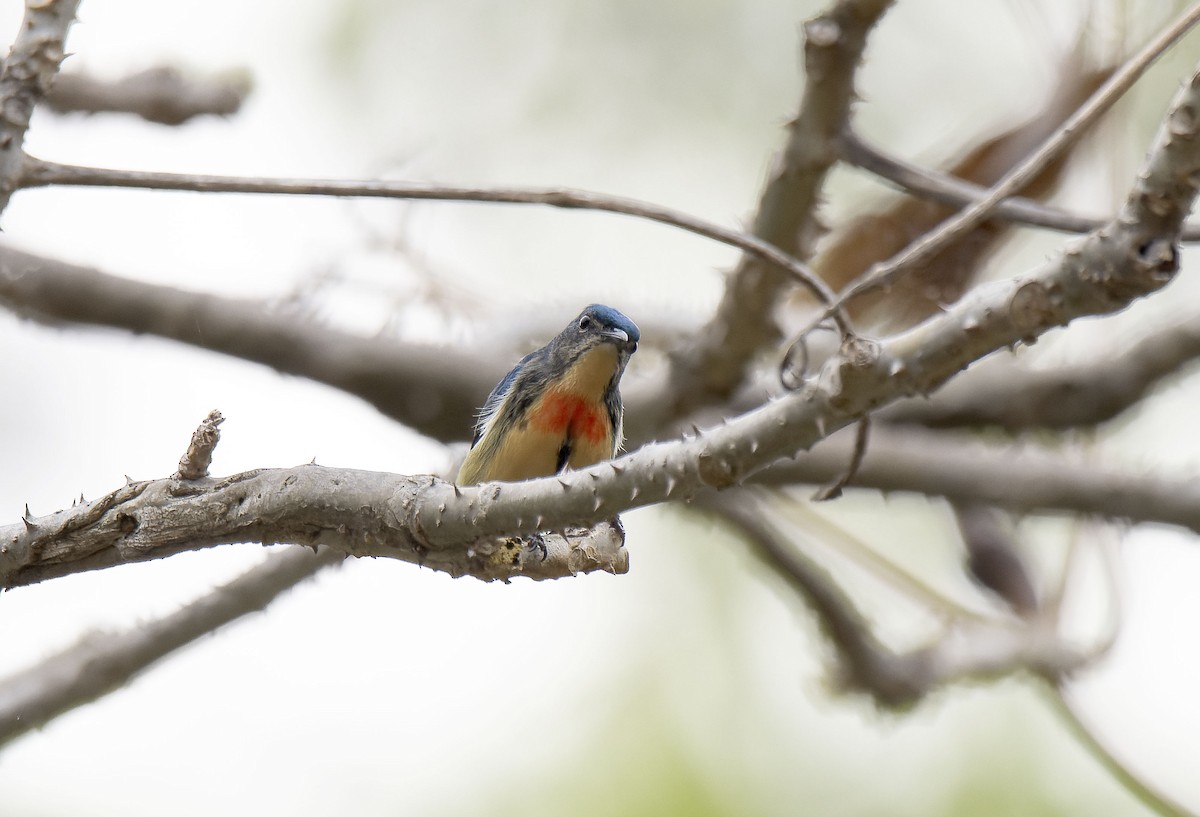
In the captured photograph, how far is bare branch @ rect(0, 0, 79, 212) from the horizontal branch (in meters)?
0.92

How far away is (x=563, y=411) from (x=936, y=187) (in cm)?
153

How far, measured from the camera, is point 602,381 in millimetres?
4355

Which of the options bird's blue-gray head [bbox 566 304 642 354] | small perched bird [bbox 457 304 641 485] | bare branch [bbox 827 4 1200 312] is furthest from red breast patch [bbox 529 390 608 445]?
bare branch [bbox 827 4 1200 312]

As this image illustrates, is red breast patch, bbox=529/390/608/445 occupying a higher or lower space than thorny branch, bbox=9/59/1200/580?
higher

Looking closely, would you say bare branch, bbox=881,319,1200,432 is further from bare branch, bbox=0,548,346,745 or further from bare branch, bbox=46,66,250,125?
bare branch, bbox=46,66,250,125

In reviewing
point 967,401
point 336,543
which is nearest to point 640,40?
point 967,401

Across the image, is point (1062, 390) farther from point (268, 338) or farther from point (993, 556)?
point (268, 338)

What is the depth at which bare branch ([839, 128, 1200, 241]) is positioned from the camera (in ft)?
14.0

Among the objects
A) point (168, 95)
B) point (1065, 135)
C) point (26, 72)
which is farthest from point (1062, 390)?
point (26, 72)

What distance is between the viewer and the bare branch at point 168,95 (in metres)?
4.93

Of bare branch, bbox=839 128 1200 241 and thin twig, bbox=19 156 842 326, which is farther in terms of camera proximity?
bare branch, bbox=839 128 1200 241

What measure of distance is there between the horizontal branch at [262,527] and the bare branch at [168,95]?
2.60m

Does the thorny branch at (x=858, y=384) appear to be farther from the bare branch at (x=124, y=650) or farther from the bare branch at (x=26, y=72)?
the bare branch at (x=124, y=650)

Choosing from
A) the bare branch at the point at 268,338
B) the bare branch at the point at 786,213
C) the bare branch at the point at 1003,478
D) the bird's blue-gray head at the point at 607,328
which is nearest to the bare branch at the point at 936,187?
the bare branch at the point at 786,213
